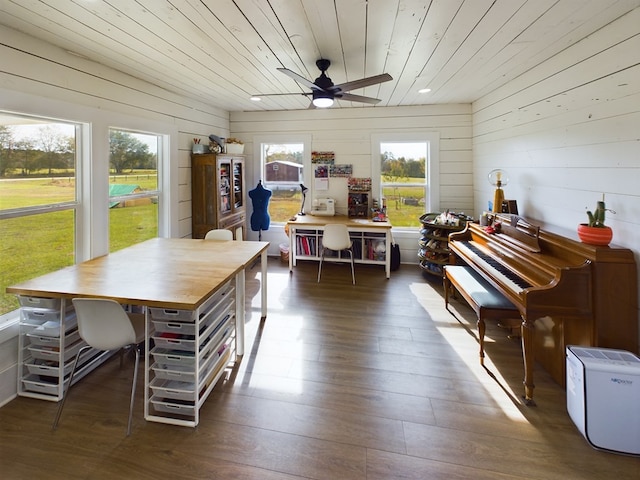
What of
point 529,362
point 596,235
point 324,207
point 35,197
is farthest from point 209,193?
point 596,235

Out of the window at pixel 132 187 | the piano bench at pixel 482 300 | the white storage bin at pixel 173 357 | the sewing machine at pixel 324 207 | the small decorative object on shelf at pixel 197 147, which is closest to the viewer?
the white storage bin at pixel 173 357

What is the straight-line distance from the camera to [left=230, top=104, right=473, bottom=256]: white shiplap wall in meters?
4.78

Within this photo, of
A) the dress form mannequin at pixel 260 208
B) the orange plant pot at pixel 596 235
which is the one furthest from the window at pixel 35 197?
the orange plant pot at pixel 596 235

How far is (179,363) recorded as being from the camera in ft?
6.22

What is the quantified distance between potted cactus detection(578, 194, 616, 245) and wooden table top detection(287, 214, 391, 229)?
98.7 inches

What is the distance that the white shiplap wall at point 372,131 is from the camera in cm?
478

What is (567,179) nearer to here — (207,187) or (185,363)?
(185,363)

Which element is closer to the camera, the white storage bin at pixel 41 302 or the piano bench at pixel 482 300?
the white storage bin at pixel 41 302

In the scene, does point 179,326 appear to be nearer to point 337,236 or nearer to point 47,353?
point 47,353

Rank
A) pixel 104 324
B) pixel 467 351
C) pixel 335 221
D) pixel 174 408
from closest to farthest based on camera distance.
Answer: pixel 104 324, pixel 174 408, pixel 467 351, pixel 335 221

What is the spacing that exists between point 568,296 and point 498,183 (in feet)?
5.83

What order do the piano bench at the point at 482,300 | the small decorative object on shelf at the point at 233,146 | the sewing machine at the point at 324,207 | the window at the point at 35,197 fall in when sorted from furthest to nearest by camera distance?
the sewing machine at the point at 324,207, the small decorative object on shelf at the point at 233,146, the piano bench at the point at 482,300, the window at the point at 35,197

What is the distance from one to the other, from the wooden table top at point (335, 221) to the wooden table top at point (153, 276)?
165cm

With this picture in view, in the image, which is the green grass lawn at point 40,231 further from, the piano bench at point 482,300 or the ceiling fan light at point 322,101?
the piano bench at point 482,300
